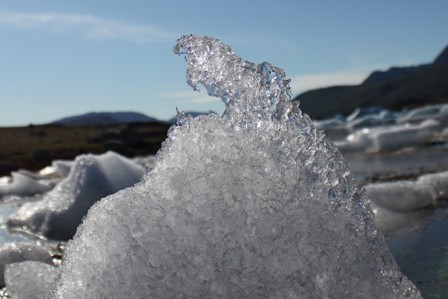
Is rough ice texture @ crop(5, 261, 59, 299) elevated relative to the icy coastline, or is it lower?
lower

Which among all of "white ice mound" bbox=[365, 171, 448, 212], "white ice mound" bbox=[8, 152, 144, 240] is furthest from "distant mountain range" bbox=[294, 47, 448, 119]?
"white ice mound" bbox=[8, 152, 144, 240]

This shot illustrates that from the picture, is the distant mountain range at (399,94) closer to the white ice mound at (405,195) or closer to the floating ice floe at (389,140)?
the floating ice floe at (389,140)

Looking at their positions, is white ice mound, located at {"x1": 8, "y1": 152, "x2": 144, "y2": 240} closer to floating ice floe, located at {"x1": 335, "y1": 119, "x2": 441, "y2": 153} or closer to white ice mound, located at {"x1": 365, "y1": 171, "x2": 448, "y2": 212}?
white ice mound, located at {"x1": 365, "y1": 171, "x2": 448, "y2": 212}

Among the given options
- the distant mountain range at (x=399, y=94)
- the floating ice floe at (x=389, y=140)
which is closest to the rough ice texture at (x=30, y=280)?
the floating ice floe at (x=389, y=140)

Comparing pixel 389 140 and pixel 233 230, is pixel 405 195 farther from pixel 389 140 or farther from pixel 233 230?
pixel 389 140

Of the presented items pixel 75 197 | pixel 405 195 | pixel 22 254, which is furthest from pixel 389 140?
pixel 22 254

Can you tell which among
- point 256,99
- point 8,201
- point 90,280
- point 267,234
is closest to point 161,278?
point 90,280
